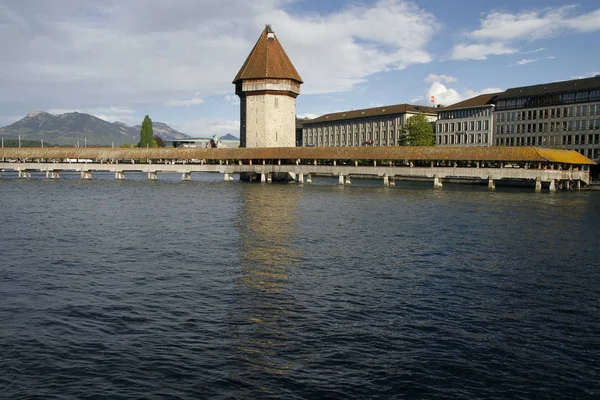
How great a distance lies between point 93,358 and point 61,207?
25131 mm

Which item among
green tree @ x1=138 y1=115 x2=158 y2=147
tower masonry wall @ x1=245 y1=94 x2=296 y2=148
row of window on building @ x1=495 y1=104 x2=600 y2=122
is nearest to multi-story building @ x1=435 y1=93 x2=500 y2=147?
row of window on building @ x1=495 y1=104 x2=600 y2=122

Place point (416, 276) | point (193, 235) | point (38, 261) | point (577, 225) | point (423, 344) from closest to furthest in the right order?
point (423, 344), point (416, 276), point (38, 261), point (193, 235), point (577, 225)

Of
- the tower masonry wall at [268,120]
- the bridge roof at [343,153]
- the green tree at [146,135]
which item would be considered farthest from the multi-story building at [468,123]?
the green tree at [146,135]

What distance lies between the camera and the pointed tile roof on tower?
2657 inches

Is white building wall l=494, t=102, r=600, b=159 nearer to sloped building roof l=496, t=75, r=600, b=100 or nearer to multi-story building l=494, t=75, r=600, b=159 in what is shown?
multi-story building l=494, t=75, r=600, b=159

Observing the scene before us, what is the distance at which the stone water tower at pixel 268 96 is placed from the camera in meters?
67.6

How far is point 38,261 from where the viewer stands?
15.3 meters

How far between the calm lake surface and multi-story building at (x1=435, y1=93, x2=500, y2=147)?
63.9 m

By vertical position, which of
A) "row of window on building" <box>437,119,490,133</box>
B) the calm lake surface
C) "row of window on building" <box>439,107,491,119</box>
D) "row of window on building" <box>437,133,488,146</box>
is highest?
"row of window on building" <box>439,107,491,119</box>

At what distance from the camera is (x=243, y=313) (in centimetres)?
1070

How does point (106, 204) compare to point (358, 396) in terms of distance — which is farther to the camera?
point (106, 204)

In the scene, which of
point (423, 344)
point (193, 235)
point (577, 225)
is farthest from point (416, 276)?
point (577, 225)

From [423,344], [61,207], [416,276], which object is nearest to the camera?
[423,344]

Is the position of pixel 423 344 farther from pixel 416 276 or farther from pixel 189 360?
pixel 416 276
